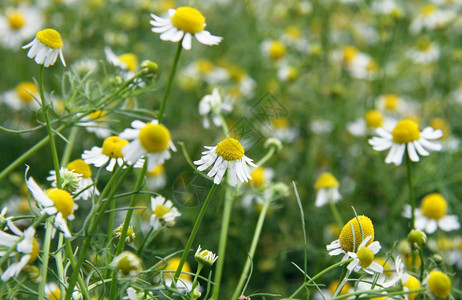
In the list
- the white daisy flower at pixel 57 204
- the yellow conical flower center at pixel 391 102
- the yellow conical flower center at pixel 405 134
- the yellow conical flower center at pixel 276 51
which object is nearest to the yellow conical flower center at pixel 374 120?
the yellow conical flower center at pixel 391 102

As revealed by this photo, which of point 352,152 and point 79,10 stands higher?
point 79,10

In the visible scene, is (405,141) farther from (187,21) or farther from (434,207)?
(187,21)

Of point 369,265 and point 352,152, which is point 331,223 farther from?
point 369,265

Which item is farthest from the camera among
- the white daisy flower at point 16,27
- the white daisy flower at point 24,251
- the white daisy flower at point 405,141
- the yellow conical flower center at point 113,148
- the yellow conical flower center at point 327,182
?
the white daisy flower at point 16,27

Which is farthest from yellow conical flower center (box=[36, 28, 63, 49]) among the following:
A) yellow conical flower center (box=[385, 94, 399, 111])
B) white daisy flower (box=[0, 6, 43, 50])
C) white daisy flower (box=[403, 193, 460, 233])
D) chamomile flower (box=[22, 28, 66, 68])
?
yellow conical flower center (box=[385, 94, 399, 111])

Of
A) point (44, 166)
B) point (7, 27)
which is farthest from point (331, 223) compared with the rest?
point (7, 27)

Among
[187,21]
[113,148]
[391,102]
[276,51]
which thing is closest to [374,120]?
[391,102]

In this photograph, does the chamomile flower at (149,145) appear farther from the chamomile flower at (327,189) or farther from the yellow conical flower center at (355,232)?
the chamomile flower at (327,189)
